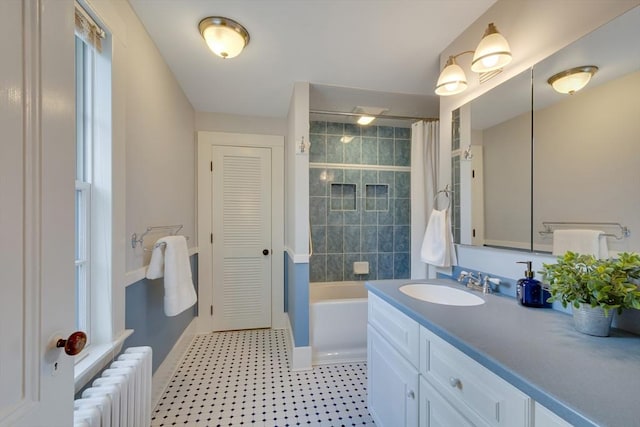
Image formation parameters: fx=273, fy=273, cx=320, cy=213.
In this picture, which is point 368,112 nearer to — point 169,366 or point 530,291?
point 530,291

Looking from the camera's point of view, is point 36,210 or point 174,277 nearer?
point 36,210

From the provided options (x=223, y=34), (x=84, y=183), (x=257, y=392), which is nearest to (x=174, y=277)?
(x=84, y=183)

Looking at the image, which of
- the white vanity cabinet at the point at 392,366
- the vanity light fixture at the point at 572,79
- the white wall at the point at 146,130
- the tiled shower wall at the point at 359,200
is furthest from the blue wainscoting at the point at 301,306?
the vanity light fixture at the point at 572,79

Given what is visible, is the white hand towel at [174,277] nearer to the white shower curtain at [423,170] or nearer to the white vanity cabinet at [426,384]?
the white vanity cabinet at [426,384]

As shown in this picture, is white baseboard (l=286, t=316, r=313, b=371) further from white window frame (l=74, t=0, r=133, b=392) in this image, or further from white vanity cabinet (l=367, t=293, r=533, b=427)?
white window frame (l=74, t=0, r=133, b=392)

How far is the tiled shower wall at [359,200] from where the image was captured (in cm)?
321

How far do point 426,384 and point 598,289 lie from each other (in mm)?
656

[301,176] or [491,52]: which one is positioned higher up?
[491,52]

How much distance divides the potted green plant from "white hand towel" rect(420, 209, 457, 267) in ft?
2.54

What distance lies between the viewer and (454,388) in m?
0.91

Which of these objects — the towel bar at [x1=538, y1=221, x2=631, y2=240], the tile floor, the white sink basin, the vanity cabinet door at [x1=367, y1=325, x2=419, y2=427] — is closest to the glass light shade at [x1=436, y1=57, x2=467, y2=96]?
the towel bar at [x1=538, y1=221, x2=631, y2=240]

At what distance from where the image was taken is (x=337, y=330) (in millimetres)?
2350

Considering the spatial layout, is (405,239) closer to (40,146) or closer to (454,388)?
(454,388)

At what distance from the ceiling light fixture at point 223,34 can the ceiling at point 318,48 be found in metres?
0.04
